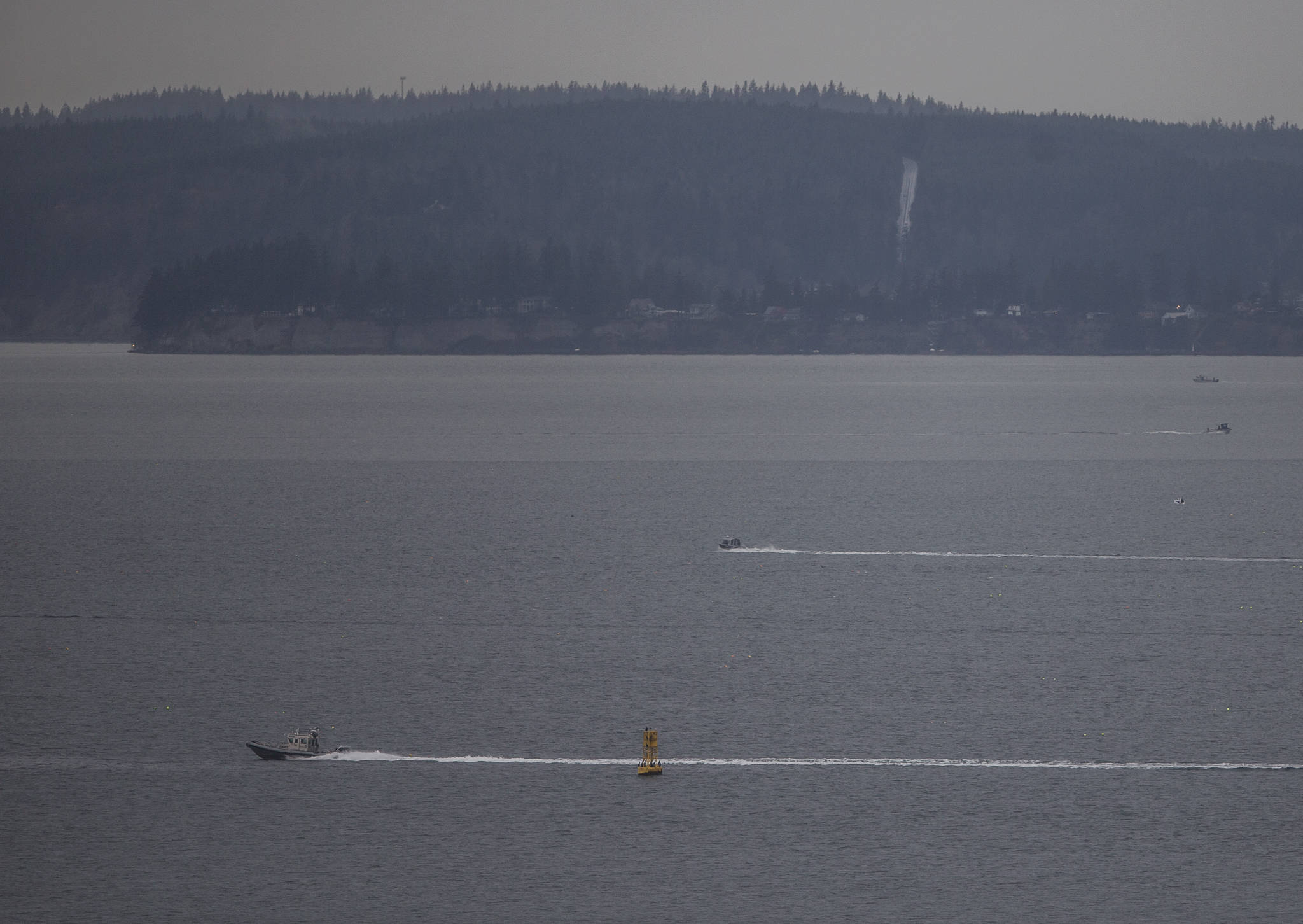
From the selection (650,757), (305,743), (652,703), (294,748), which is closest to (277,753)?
(294,748)

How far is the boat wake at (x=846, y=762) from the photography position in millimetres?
13469

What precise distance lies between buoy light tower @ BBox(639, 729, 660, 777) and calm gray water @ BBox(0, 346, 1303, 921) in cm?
18

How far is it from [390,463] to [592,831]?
40.1 meters

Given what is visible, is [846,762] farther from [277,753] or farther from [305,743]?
[277,753]

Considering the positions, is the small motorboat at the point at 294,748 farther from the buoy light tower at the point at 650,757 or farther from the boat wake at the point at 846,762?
the buoy light tower at the point at 650,757

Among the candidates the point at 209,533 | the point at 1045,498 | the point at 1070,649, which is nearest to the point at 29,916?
the point at 1070,649

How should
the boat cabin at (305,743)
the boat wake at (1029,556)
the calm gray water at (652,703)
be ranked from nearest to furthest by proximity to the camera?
the calm gray water at (652,703)
the boat cabin at (305,743)
the boat wake at (1029,556)

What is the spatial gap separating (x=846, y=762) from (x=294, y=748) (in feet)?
15.1

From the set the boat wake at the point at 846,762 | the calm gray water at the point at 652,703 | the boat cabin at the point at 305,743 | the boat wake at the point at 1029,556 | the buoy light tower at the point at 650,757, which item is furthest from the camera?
the boat wake at the point at 1029,556

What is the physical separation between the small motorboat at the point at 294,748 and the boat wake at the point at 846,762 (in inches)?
3.8

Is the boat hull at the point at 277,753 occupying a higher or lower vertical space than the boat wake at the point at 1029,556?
lower

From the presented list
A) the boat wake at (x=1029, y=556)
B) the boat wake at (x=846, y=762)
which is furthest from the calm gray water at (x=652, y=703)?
the boat wake at (x=1029, y=556)

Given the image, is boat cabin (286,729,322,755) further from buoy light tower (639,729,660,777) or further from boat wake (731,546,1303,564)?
boat wake (731,546,1303,564)

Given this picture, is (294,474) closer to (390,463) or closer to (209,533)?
(390,463)
